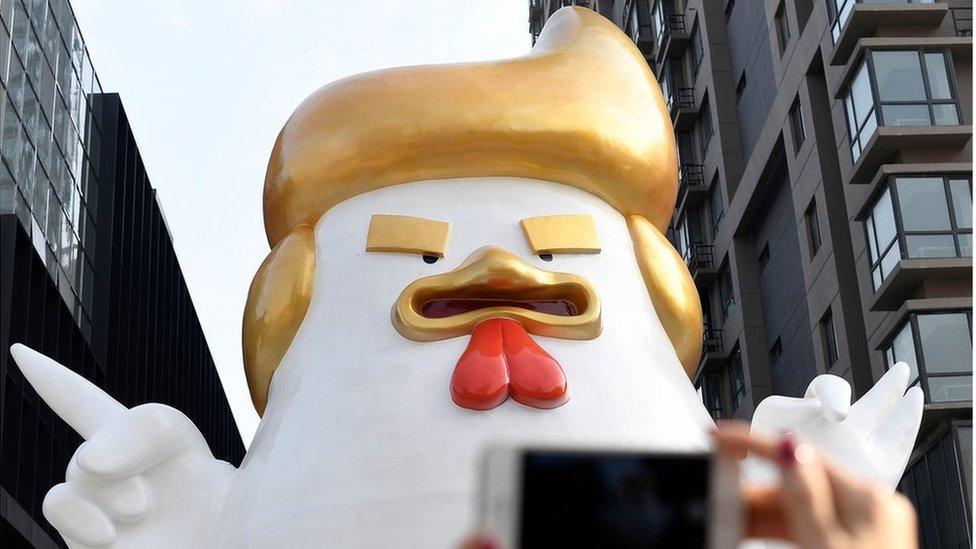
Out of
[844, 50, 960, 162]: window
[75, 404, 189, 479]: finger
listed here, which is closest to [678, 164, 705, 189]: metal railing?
[844, 50, 960, 162]: window

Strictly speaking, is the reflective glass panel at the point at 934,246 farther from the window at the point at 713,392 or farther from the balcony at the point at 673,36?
the balcony at the point at 673,36

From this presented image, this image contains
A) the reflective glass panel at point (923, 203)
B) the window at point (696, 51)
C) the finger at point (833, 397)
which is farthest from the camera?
the window at point (696, 51)

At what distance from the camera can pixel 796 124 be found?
21531mm

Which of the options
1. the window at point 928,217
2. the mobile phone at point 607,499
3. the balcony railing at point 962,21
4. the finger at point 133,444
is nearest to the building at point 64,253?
the window at point 928,217

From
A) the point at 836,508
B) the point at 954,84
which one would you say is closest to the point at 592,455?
the point at 836,508

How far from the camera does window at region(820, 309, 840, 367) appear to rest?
19859 millimetres

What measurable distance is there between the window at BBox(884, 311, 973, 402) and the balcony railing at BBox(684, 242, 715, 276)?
30.2 feet

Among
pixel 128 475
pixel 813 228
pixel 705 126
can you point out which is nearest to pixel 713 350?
pixel 705 126

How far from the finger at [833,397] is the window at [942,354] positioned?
1123cm

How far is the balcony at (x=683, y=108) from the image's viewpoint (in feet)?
91.4

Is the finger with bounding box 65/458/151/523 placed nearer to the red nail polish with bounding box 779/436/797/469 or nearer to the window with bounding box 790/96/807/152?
the red nail polish with bounding box 779/436/797/469

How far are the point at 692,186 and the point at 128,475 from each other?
22091 millimetres

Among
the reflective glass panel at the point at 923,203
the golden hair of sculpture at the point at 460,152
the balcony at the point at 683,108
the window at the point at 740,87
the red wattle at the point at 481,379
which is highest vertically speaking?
the balcony at the point at 683,108

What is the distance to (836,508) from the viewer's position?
1.76 meters
